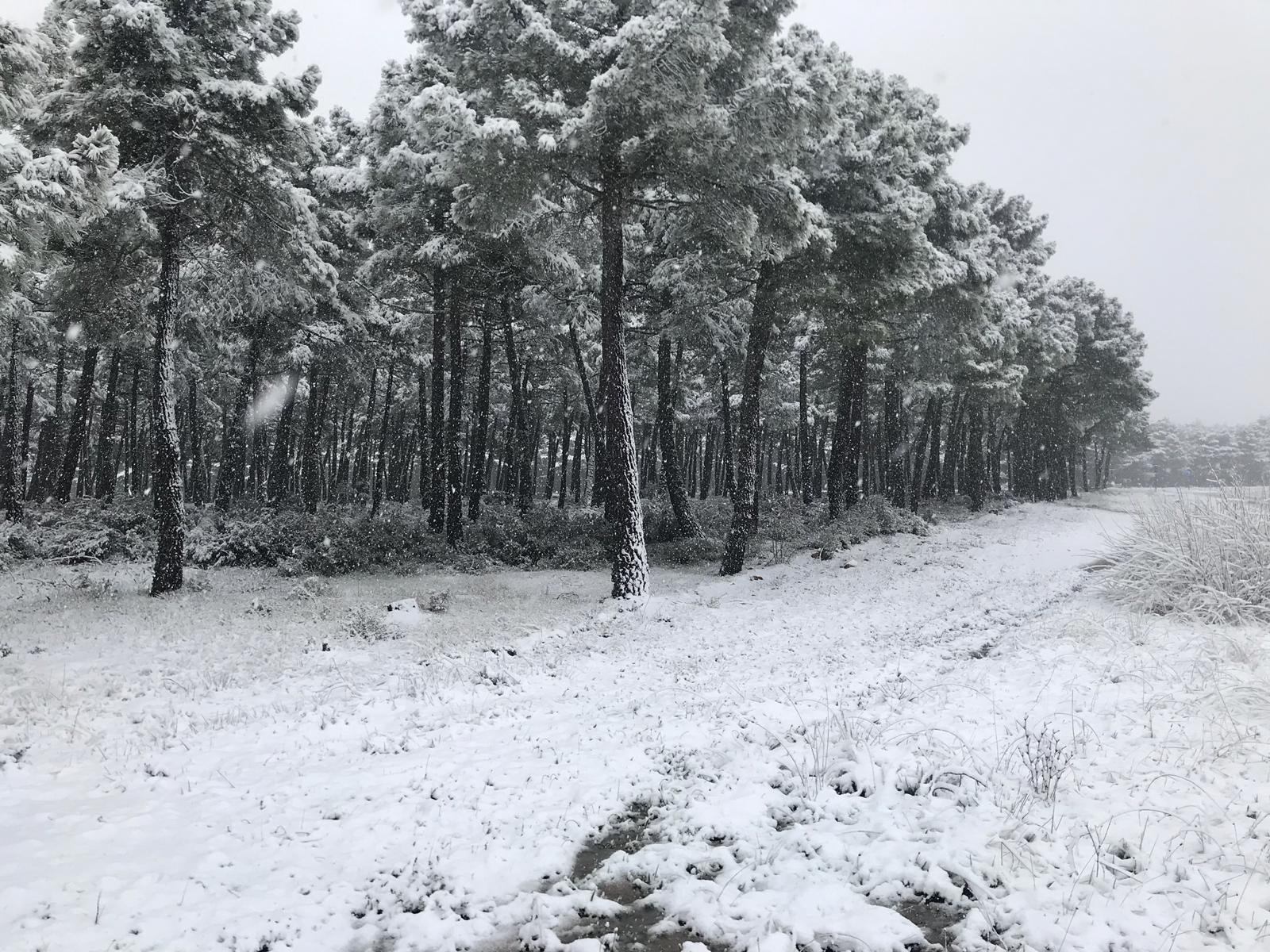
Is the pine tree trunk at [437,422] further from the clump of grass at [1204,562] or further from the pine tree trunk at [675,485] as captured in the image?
the clump of grass at [1204,562]

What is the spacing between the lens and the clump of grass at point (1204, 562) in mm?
7383

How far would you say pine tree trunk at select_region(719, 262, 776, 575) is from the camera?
52.9 ft

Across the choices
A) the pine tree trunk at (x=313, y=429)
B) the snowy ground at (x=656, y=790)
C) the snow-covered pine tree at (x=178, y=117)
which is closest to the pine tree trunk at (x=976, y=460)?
the snowy ground at (x=656, y=790)

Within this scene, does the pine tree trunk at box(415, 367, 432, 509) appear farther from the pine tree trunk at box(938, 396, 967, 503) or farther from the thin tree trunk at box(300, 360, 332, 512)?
the pine tree trunk at box(938, 396, 967, 503)

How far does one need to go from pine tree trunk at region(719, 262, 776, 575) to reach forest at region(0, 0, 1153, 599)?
0.28 ft

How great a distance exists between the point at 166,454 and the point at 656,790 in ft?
42.7

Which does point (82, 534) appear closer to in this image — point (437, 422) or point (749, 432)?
point (437, 422)

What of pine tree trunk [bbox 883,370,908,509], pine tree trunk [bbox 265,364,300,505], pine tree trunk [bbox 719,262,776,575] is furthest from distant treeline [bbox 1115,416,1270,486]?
pine tree trunk [bbox 265,364,300,505]

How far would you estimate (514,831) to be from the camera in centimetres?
423

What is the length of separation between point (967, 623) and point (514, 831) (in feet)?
26.8

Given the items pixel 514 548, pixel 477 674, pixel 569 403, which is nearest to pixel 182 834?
pixel 477 674

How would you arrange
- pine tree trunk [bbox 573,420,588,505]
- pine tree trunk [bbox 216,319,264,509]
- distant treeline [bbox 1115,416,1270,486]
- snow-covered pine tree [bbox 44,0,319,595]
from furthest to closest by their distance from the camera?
distant treeline [bbox 1115,416,1270,486]
pine tree trunk [bbox 573,420,588,505]
pine tree trunk [bbox 216,319,264,509]
snow-covered pine tree [bbox 44,0,319,595]

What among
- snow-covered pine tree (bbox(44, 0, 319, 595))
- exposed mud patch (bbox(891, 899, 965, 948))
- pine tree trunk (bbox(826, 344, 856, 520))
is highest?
snow-covered pine tree (bbox(44, 0, 319, 595))

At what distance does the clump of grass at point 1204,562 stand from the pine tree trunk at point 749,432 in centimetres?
796
